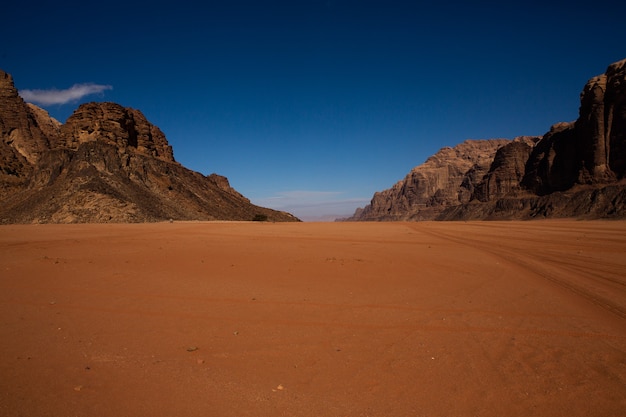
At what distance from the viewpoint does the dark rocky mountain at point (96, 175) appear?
144 ft

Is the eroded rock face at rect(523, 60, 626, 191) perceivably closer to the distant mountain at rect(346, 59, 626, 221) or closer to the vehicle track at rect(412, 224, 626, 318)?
the distant mountain at rect(346, 59, 626, 221)

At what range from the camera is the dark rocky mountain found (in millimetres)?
44000

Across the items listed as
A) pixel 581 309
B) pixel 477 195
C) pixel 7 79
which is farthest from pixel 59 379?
pixel 477 195

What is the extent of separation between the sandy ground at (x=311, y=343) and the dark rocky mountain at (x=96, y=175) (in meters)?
41.5

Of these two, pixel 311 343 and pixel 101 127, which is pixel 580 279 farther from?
pixel 101 127

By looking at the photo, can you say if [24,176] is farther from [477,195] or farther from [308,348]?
[477,195]

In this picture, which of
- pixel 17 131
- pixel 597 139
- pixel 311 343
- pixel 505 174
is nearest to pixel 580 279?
pixel 311 343

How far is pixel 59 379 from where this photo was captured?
3301 mm

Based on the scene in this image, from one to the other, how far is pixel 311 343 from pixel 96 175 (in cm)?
5539

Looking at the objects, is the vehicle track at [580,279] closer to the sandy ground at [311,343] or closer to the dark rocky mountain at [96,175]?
the sandy ground at [311,343]

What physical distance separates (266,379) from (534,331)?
12.3 feet

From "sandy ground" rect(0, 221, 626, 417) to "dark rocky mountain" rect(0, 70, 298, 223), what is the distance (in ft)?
136

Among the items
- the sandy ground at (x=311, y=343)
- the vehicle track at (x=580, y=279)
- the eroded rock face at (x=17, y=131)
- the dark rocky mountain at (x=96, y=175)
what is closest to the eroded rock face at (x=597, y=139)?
the dark rocky mountain at (x=96, y=175)

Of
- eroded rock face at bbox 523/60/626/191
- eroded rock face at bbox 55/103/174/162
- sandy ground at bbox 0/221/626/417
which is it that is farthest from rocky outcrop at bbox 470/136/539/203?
sandy ground at bbox 0/221/626/417
